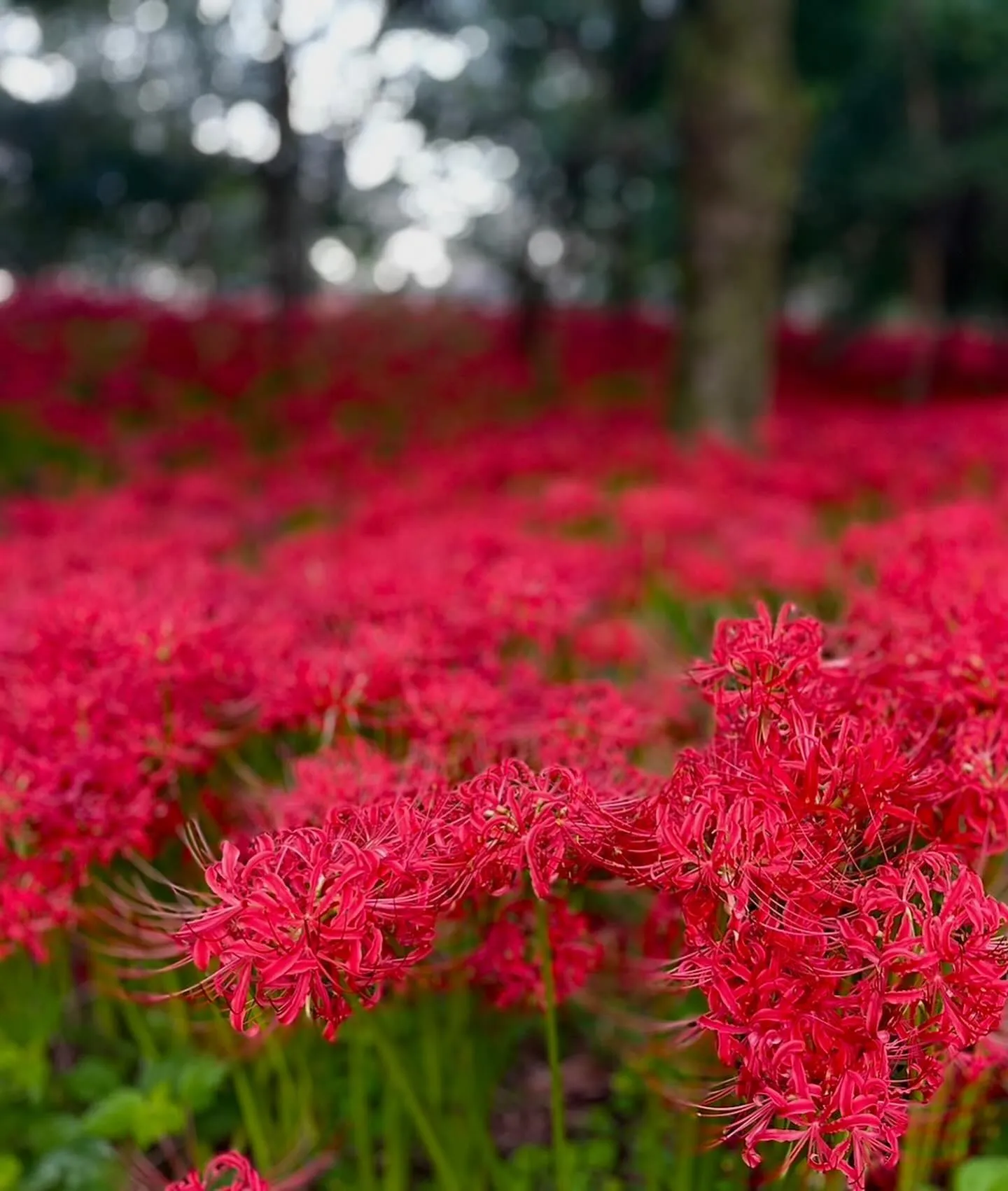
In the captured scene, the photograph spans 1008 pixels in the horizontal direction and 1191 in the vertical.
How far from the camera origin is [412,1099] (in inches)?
48.7

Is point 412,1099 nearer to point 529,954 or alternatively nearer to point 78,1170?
point 529,954

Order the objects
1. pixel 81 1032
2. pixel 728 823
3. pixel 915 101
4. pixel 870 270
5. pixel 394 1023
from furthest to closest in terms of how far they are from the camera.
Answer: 1. pixel 870 270
2. pixel 915 101
3. pixel 81 1032
4. pixel 394 1023
5. pixel 728 823

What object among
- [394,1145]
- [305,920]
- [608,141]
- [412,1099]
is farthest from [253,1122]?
[608,141]

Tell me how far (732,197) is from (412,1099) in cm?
584

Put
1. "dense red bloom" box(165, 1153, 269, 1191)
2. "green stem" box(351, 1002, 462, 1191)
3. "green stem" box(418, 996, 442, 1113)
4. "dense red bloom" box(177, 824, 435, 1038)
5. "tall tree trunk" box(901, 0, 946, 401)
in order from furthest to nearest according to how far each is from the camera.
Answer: "tall tree trunk" box(901, 0, 946, 401), "green stem" box(418, 996, 442, 1113), "green stem" box(351, 1002, 462, 1191), "dense red bloom" box(165, 1153, 269, 1191), "dense red bloom" box(177, 824, 435, 1038)

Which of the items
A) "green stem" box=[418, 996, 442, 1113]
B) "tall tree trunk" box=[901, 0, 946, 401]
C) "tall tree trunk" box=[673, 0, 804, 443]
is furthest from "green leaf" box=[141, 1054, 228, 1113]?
"tall tree trunk" box=[901, 0, 946, 401]

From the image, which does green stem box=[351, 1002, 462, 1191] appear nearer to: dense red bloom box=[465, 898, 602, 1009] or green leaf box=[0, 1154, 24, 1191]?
dense red bloom box=[465, 898, 602, 1009]

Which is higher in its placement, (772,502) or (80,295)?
(80,295)

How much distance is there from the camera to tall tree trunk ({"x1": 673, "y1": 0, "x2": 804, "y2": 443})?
233 inches

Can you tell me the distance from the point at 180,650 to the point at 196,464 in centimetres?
577

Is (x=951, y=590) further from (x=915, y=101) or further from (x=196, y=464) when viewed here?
(x=915, y=101)

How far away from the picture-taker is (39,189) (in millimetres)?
10805

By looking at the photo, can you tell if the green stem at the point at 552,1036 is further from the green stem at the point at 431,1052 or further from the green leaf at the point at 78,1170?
the green leaf at the point at 78,1170

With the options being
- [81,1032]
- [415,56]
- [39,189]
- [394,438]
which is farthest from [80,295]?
[81,1032]
